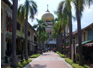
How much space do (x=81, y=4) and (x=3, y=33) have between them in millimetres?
10302

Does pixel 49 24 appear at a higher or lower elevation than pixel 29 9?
higher

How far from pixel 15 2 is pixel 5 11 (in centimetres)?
557

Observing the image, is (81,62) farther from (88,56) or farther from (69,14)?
(69,14)

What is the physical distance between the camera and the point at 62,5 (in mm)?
23781

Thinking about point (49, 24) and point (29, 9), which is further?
point (49, 24)

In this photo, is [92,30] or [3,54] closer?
[3,54]

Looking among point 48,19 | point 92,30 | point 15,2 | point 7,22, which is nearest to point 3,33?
point 7,22

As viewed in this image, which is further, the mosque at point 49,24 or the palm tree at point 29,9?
the mosque at point 49,24

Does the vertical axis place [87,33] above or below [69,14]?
below

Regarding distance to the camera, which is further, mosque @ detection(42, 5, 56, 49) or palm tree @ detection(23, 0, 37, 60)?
mosque @ detection(42, 5, 56, 49)

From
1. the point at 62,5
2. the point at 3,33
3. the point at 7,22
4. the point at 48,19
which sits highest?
the point at 48,19

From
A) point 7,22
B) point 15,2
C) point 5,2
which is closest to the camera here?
point 15,2

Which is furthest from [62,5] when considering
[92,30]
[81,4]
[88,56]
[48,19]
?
[48,19]

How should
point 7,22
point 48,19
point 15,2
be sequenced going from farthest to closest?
point 48,19 < point 7,22 < point 15,2
